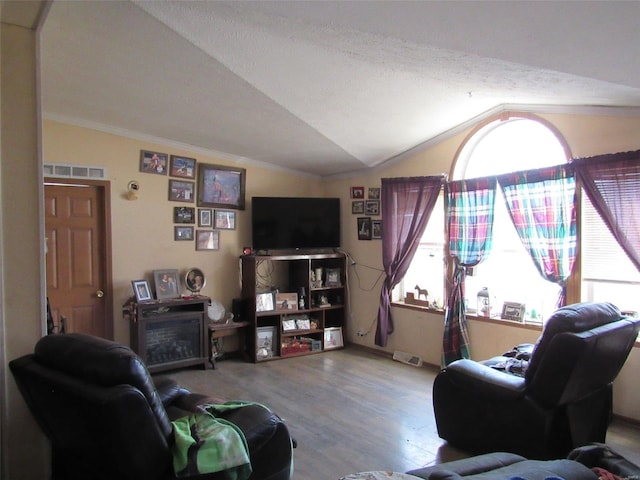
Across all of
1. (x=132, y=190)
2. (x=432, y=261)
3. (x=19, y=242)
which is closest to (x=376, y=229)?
(x=432, y=261)

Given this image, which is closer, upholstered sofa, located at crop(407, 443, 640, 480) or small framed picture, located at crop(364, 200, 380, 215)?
upholstered sofa, located at crop(407, 443, 640, 480)

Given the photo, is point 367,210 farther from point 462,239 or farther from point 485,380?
point 485,380

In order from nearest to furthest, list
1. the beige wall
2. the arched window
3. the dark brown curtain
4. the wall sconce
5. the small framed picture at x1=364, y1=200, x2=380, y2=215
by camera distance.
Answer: the beige wall
the arched window
the wall sconce
the dark brown curtain
the small framed picture at x1=364, y1=200, x2=380, y2=215

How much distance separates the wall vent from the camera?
13.1 feet

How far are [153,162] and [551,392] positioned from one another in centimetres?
419

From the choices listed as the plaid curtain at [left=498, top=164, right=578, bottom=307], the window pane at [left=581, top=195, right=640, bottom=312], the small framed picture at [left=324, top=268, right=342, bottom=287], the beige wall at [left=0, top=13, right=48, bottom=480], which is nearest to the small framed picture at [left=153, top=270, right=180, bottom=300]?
the small framed picture at [left=324, top=268, right=342, bottom=287]

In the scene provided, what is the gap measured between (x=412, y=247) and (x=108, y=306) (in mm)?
3254

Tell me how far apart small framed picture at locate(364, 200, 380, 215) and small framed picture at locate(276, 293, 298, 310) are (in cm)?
136

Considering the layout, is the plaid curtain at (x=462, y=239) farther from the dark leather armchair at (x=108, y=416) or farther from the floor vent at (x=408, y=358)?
the dark leather armchair at (x=108, y=416)

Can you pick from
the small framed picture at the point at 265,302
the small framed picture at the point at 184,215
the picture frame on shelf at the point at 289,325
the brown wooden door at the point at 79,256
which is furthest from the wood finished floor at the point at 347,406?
the small framed picture at the point at 184,215

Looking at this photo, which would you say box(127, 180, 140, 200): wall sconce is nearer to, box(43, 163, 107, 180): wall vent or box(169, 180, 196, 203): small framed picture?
box(43, 163, 107, 180): wall vent

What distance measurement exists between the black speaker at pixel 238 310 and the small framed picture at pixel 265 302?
23cm

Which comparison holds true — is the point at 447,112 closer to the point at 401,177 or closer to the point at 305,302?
the point at 401,177

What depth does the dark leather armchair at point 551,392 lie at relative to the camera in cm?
235
